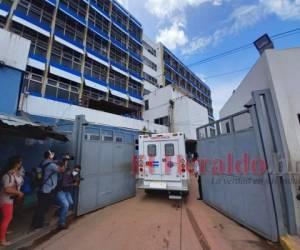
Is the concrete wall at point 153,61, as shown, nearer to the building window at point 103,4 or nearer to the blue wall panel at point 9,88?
the building window at point 103,4

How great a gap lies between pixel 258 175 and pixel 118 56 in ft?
81.7

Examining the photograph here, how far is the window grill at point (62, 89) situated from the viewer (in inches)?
618

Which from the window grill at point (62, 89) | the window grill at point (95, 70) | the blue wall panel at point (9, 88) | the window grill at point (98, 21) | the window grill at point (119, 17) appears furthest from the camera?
the window grill at point (119, 17)

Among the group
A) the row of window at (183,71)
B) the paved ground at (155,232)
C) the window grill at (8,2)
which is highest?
the row of window at (183,71)

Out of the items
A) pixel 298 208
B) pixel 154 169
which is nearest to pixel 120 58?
pixel 154 169

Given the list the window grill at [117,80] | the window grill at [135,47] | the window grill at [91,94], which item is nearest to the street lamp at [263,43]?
the window grill at [91,94]

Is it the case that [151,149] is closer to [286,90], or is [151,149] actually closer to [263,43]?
[286,90]

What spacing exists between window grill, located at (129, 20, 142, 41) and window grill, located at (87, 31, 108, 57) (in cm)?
751

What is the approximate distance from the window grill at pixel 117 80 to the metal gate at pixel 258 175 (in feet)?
64.9

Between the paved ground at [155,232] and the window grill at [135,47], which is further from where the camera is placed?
the window grill at [135,47]

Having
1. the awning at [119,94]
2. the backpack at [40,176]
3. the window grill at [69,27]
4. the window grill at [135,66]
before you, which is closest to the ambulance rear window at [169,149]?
the backpack at [40,176]

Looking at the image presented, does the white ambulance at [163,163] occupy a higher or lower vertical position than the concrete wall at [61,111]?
lower

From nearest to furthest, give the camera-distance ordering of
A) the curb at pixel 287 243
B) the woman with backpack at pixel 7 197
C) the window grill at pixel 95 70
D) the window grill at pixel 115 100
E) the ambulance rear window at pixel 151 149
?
the curb at pixel 287 243 → the woman with backpack at pixel 7 197 → the ambulance rear window at pixel 151 149 → the window grill at pixel 95 70 → the window grill at pixel 115 100

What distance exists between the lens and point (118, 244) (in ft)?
11.7
